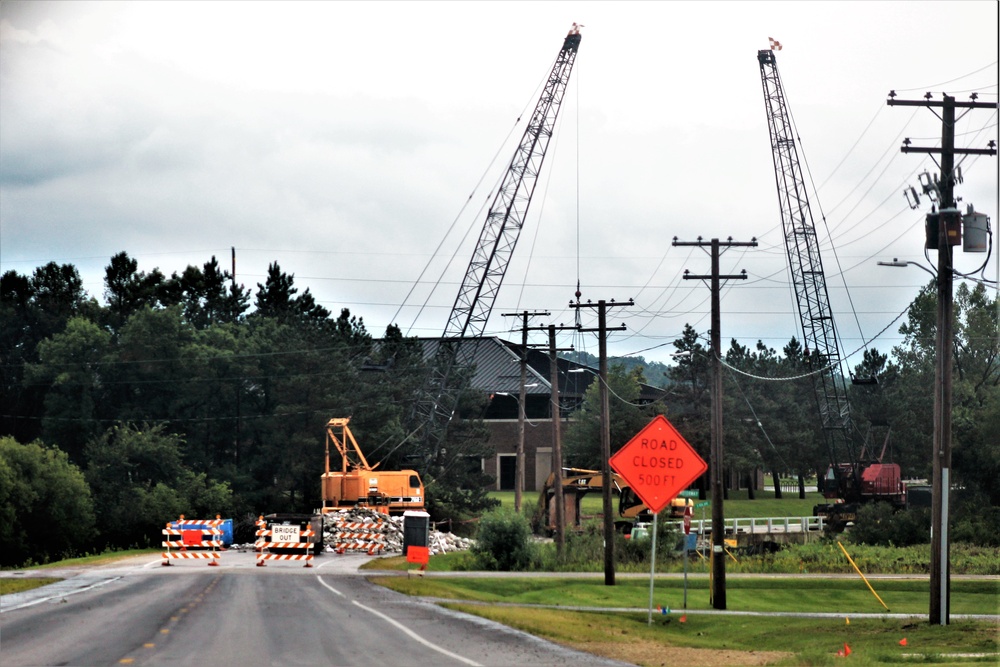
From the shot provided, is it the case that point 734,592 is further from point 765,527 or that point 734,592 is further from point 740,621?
point 765,527

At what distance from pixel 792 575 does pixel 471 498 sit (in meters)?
36.2

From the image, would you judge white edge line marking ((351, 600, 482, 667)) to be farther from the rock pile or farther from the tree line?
the tree line

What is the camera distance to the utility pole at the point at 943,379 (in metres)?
25.9

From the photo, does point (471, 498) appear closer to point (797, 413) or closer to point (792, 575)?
point (797, 413)

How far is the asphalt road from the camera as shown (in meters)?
17.5

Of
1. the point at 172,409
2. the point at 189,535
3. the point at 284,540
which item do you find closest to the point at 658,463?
the point at 284,540

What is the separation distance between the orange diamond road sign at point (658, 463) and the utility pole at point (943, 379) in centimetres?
539

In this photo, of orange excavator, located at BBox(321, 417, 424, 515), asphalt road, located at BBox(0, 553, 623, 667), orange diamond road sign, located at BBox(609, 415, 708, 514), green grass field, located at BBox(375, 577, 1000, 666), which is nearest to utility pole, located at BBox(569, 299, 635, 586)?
green grass field, located at BBox(375, 577, 1000, 666)

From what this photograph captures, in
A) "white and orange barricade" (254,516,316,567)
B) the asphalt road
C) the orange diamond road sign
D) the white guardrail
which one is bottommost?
the white guardrail

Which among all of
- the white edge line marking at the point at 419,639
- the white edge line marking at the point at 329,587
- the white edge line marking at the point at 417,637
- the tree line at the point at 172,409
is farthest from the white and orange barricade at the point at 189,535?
the tree line at the point at 172,409

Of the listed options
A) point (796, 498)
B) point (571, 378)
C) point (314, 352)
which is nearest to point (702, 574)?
point (314, 352)

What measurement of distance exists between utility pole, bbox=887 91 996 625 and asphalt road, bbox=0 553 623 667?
382 inches

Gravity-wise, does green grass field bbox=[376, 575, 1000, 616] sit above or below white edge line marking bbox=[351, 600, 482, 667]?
below

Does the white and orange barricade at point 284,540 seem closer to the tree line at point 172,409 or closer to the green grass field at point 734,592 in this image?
the green grass field at point 734,592
